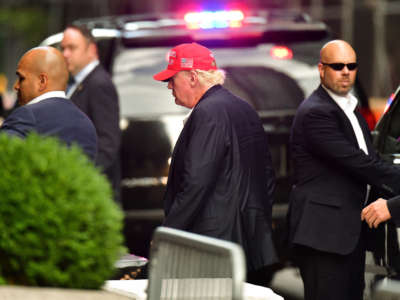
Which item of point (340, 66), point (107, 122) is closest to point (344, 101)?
point (340, 66)

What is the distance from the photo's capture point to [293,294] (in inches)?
343

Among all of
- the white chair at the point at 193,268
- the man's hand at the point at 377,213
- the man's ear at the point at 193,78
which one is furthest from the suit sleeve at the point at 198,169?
the white chair at the point at 193,268

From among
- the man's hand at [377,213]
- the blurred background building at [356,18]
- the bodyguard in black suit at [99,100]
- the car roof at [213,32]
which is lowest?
the blurred background building at [356,18]

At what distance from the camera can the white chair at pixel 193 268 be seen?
3343 mm

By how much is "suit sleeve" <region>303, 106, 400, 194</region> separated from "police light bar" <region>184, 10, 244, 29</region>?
219 cm

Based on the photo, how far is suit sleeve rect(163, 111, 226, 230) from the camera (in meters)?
5.15

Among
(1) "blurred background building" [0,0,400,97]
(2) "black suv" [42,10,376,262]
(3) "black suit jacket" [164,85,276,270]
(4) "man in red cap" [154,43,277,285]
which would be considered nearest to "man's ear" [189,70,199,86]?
(4) "man in red cap" [154,43,277,285]

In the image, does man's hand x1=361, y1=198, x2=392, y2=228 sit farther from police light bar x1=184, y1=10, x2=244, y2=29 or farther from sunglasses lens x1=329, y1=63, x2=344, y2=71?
police light bar x1=184, y1=10, x2=244, y2=29

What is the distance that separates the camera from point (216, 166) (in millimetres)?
5191

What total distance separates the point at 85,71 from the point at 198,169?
297 cm

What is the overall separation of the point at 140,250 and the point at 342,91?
7.69 feet

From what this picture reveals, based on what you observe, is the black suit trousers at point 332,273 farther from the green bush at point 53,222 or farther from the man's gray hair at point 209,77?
the green bush at point 53,222

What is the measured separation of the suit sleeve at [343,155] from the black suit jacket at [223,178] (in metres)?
0.44

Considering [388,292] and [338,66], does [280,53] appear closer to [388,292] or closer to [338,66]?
[338,66]
